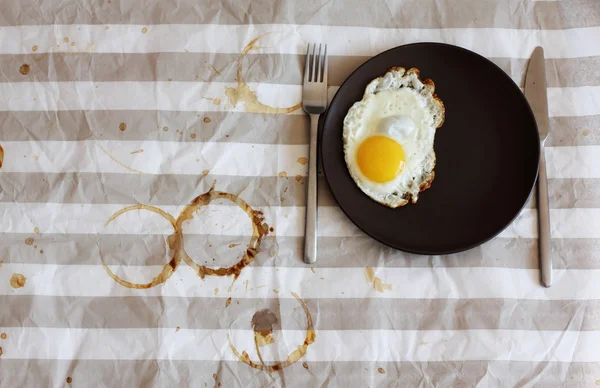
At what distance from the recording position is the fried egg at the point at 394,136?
95 cm

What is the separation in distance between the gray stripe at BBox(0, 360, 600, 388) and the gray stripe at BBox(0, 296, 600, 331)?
74 millimetres

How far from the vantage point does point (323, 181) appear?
3.35ft

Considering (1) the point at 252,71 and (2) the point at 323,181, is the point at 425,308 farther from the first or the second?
(1) the point at 252,71

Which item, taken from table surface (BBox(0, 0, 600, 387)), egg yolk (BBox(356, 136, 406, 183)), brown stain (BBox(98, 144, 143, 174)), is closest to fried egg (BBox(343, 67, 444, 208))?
egg yolk (BBox(356, 136, 406, 183))

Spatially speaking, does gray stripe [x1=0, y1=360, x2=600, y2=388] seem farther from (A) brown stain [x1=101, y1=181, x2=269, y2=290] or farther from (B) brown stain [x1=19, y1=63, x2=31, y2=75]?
(B) brown stain [x1=19, y1=63, x2=31, y2=75]

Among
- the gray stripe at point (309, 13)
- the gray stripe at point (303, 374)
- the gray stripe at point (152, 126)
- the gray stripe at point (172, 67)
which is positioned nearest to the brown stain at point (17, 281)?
the gray stripe at point (303, 374)

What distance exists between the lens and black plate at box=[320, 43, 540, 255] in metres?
0.95

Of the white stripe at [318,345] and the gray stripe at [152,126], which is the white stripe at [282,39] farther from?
the white stripe at [318,345]

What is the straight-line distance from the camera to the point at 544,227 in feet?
3.20

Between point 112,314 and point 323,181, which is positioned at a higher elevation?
point 323,181

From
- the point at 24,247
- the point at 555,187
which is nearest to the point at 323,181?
the point at 555,187

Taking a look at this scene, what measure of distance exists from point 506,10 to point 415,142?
0.39 metres

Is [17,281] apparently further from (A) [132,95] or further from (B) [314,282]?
(B) [314,282]

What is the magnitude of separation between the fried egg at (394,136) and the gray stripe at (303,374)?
0.35m
